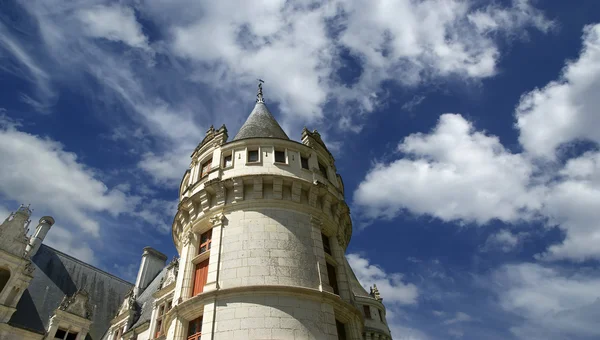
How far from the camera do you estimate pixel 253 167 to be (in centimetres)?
1691

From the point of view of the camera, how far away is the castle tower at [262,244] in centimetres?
1271

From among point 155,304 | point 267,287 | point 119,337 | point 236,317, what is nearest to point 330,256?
point 267,287

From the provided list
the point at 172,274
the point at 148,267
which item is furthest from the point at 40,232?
the point at 172,274

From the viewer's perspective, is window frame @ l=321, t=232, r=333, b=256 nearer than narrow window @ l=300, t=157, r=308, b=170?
Yes

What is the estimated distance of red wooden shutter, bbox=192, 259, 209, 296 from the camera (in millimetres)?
14757

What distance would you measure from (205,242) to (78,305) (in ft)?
65.8

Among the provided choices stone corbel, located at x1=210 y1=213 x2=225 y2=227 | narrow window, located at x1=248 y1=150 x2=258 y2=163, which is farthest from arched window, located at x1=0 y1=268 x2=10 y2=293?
narrow window, located at x1=248 y1=150 x2=258 y2=163

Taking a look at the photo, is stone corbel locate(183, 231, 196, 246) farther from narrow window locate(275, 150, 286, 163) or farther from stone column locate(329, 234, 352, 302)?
stone column locate(329, 234, 352, 302)

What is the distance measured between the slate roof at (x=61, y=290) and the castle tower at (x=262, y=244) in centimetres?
1721

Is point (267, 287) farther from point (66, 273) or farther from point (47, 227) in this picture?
point (47, 227)

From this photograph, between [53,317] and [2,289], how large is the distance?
3.89 m

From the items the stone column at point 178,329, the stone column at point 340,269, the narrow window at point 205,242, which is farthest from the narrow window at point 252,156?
the stone column at point 178,329

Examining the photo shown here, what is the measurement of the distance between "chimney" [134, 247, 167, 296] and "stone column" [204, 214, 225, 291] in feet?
76.7

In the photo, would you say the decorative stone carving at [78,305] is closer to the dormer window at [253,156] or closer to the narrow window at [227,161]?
the narrow window at [227,161]
